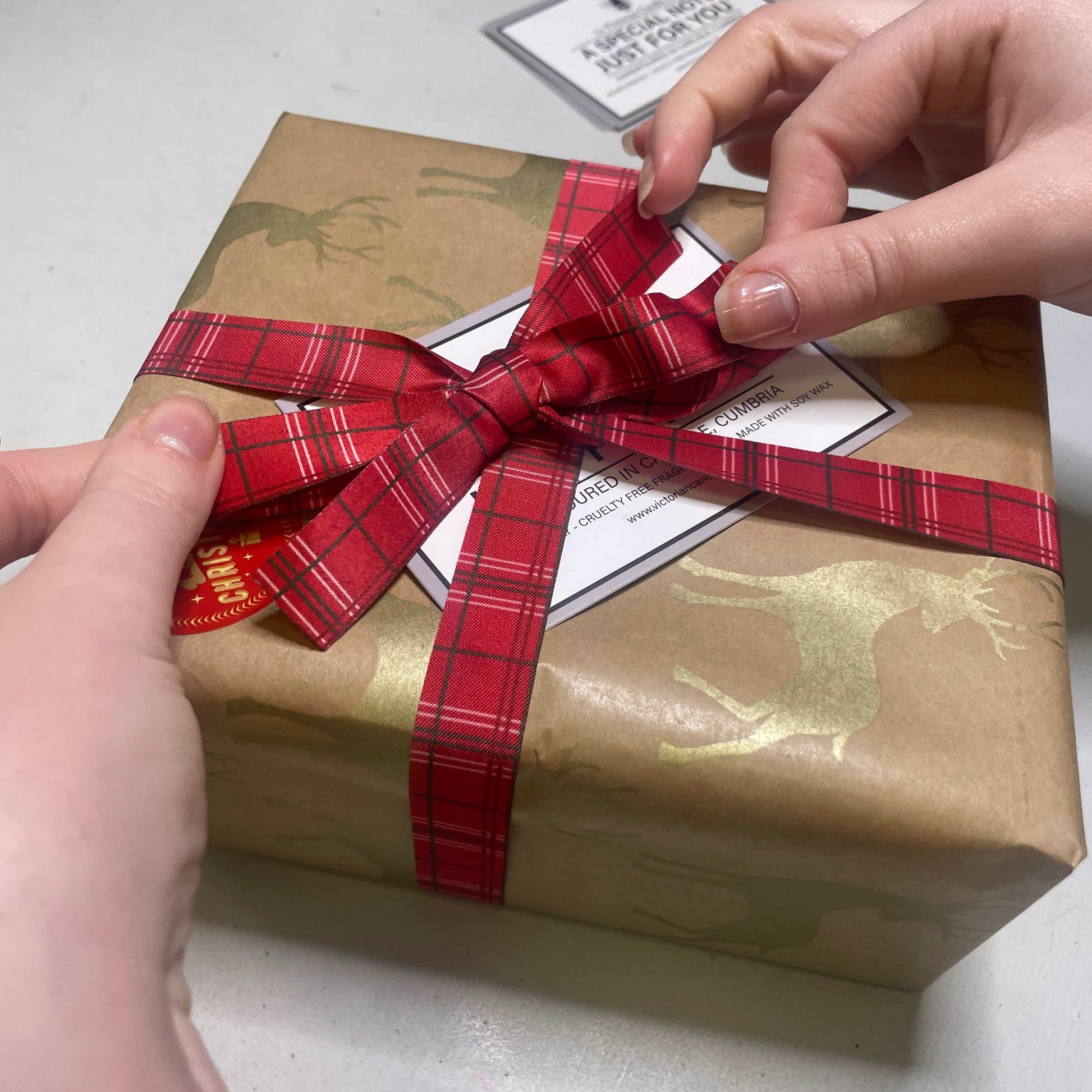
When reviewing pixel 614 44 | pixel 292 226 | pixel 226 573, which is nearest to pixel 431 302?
pixel 292 226

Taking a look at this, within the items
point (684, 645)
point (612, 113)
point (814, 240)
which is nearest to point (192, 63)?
point (612, 113)

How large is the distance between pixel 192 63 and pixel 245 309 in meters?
0.67

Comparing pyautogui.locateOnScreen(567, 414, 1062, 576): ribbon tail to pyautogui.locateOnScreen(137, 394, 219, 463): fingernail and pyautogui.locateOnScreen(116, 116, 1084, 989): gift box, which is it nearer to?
pyautogui.locateOnScreen(116, 116, 1084, 989): gift box

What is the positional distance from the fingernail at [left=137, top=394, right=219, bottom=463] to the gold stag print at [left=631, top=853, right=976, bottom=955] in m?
Result: 0.33

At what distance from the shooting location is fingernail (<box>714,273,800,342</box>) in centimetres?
54

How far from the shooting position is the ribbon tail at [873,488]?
528 millimetres

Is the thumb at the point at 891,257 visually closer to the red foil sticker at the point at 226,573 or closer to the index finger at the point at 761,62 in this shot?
the index finger at the point at 761,62

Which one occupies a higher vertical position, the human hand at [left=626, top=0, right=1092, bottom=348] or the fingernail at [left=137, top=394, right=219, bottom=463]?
the human hand at [left=626, top=0, right=1092, bottom=348]

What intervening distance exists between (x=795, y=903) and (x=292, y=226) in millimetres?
542

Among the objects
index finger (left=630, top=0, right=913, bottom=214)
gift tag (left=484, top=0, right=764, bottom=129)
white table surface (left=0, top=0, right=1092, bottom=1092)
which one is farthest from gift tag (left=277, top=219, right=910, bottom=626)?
gift tag (left=484, top=0, right=764, bottom=129)

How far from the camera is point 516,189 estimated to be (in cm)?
67

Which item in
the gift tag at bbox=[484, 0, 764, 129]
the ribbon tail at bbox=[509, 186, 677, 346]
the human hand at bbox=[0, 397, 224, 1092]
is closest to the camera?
the human hand at bbox=[0, 397, 224, 1092]

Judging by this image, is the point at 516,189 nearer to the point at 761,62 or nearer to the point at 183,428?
the point at 761,62

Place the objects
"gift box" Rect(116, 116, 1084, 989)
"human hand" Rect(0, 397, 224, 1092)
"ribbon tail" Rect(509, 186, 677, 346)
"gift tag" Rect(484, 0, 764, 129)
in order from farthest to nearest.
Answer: "gift tag" Rect(484, 0, 764, 129)
"ribbon tail" Rect(509, 186, 677, 346)
"gift box" Rect(116, 116, 1084, 989)
"human hand" Rect(0, 397, 224, 1092)
